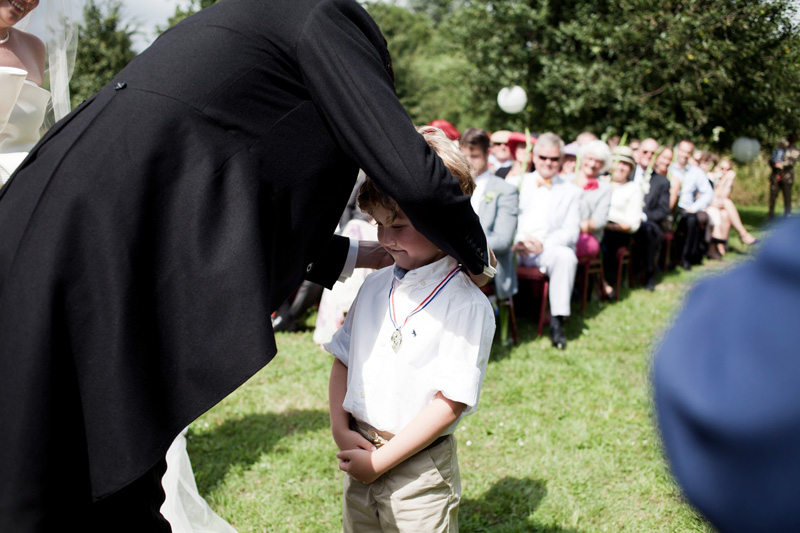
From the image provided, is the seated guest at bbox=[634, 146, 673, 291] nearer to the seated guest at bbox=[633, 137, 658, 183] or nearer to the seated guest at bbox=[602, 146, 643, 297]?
the seated guest at bbox=[633, 137, 658, 183]

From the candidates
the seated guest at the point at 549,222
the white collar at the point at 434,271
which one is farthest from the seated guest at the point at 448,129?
the white collar at the point at 434,271

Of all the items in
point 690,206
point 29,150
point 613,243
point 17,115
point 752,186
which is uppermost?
point 17,115

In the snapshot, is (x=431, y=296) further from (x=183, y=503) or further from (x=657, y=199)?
(x=657, y=199)

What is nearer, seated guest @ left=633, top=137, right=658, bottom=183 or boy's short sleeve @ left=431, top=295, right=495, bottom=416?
boy's short sleeve @ left=431, top=295, right=495, bottom=416

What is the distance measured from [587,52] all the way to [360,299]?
14.7 metres

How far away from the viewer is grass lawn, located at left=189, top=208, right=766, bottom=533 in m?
3.21

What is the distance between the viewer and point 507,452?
3896 millimetres

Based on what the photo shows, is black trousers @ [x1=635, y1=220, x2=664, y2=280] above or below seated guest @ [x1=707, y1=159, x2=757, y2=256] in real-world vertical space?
above

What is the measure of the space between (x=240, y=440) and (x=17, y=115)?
2.43m

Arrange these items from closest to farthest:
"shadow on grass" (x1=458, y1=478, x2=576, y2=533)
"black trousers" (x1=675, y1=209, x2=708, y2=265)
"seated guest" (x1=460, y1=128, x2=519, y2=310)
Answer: "shadow on grass" (x1=458, y1=478, x2=576, y2=533)
"seated guest" (x1=460, y1=128, x2=519, y2=310)
"black trousers" (x1=675, y1=209, x2=708, y2=265)

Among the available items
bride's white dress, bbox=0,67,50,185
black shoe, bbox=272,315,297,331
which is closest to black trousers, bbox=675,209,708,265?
black shoe, bbox=272,315,297,331

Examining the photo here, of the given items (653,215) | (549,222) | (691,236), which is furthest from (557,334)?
(691,236)

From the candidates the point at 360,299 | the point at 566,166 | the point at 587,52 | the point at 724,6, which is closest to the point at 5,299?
the point at 360,299

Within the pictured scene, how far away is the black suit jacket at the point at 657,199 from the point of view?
30.3ft
